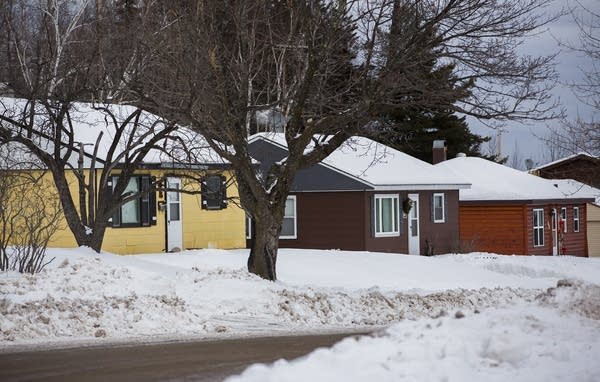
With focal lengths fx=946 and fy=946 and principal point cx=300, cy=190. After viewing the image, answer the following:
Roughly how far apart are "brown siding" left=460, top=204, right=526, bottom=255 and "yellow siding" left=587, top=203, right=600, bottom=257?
9.46 meters

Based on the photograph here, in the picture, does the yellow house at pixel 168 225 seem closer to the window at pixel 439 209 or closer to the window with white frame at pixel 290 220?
the window with white frame at pixel 290 220

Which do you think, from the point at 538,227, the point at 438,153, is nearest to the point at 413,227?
the point at 538,227

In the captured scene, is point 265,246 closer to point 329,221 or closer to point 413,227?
point 329,221

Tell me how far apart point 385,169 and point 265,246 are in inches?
769

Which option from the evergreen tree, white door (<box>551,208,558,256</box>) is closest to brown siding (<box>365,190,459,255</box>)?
white door (<box>551,208,558,256</box>)

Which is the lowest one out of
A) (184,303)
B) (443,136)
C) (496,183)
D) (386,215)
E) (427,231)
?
(184,303)

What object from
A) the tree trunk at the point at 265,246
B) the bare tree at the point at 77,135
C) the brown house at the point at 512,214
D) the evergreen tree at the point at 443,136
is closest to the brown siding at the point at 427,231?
the brown house at the point at 512,214

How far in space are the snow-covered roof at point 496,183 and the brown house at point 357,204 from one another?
159 inches

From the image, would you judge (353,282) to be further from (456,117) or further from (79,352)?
(456,117)

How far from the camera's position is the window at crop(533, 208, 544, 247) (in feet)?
146

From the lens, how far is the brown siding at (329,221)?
35.9m

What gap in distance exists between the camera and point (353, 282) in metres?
23.4

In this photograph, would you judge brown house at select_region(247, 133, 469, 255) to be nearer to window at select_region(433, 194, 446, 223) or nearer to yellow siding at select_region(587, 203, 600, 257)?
window at select_region(433, 194, 446, 223)

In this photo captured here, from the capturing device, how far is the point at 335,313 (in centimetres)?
1712
